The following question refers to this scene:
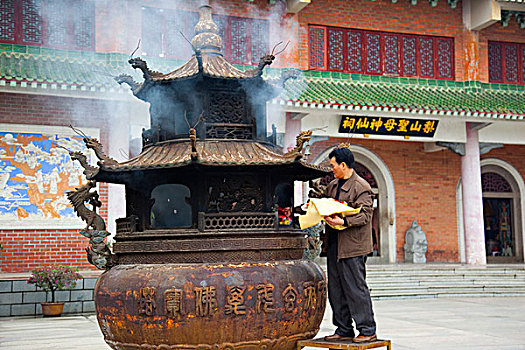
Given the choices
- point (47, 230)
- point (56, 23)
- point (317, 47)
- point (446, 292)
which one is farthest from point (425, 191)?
point (56, 23)

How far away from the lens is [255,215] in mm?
4570

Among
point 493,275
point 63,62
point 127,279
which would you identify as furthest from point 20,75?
point 493,275

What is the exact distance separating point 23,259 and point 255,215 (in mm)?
8241

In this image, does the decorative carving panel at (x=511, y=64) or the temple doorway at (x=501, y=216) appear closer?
the decorative carving panel at (x=511, y=64)

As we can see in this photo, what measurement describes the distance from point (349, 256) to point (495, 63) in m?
13.2

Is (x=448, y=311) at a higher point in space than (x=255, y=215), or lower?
lower

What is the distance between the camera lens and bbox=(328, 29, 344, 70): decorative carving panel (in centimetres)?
1480

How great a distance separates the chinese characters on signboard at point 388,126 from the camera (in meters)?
13.6

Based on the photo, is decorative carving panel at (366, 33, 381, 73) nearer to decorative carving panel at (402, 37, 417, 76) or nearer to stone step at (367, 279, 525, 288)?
decorative carving panel at (402, 37, 417, 76)

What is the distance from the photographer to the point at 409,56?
50.4 ft

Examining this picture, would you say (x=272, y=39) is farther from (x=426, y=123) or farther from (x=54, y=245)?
(x=54, y=245)

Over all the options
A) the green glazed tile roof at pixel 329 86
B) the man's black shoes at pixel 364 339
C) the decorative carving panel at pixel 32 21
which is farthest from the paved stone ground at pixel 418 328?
the decorative carving panel at pixel 32 21

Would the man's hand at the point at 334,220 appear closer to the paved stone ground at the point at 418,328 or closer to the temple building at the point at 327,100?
the paved stone ground at the point at 418,328

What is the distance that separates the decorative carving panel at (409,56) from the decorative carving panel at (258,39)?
11.5 feet
